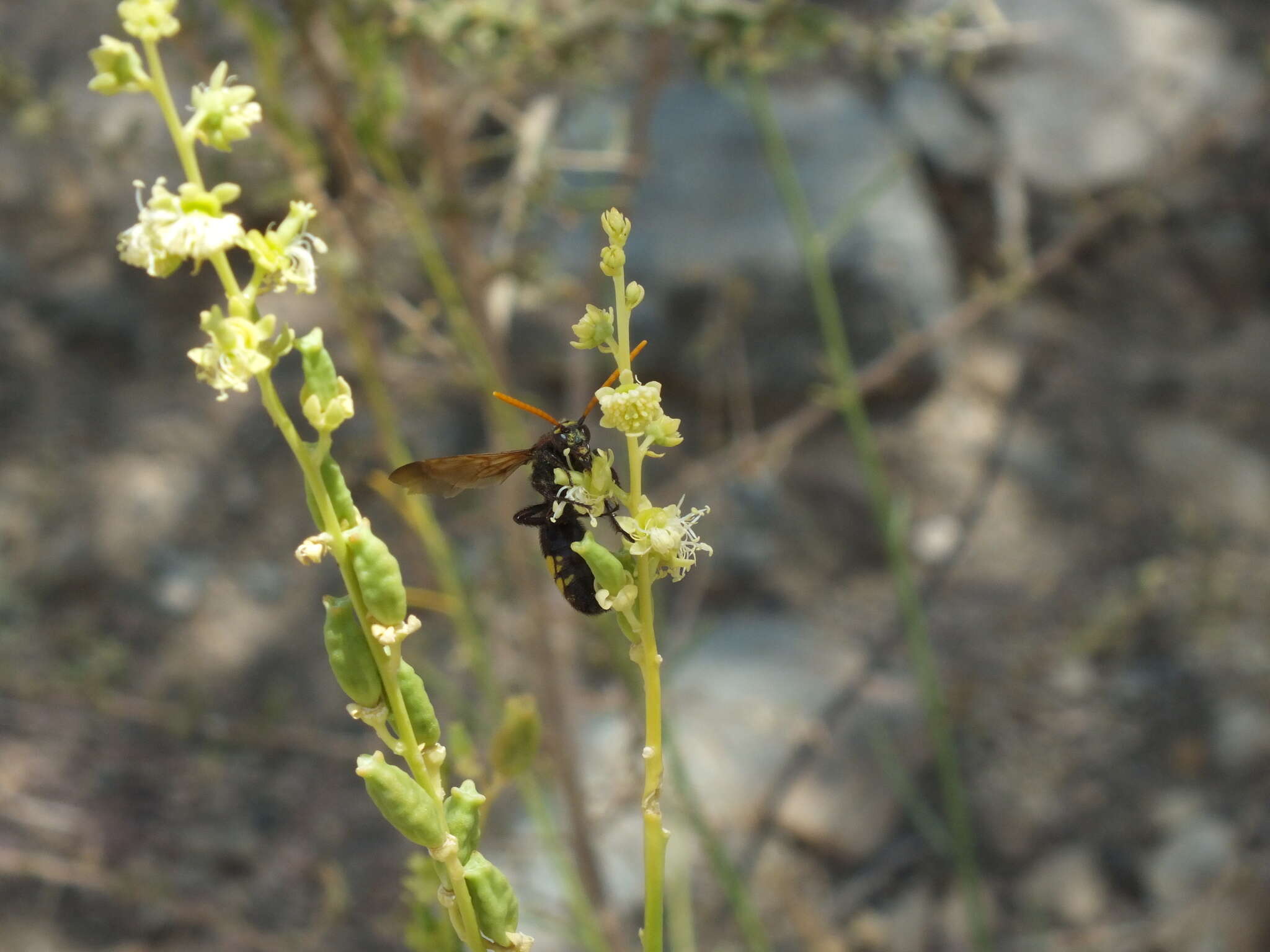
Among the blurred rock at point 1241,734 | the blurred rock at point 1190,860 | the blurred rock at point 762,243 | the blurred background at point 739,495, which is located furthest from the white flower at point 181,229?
the blurred rock at point 1241,734

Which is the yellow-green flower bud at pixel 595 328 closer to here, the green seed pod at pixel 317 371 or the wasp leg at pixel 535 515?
the green seed pod at pixel 317 371

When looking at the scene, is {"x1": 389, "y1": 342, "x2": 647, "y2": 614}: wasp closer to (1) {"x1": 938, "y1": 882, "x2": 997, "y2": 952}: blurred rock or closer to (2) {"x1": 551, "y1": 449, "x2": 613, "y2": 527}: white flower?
(2) {"x1": 551, "y1": 449, "x2": 613, "y2": 527}: white flower

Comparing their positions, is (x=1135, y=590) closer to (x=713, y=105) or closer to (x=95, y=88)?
(x=713, y=105)

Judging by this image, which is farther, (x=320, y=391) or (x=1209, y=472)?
(x=1209, y=472)

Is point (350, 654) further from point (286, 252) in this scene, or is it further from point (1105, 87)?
point (1105, 87)

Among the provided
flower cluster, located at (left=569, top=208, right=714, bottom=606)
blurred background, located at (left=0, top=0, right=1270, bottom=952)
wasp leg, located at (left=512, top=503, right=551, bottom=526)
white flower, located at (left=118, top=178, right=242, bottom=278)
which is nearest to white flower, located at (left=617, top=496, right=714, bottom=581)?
flower cluster, located at (left=569, top=208, right=714, bottom=606)

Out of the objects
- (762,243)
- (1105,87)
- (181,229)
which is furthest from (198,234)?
(1105,87)

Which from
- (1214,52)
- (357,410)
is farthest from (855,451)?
(1214,52)
